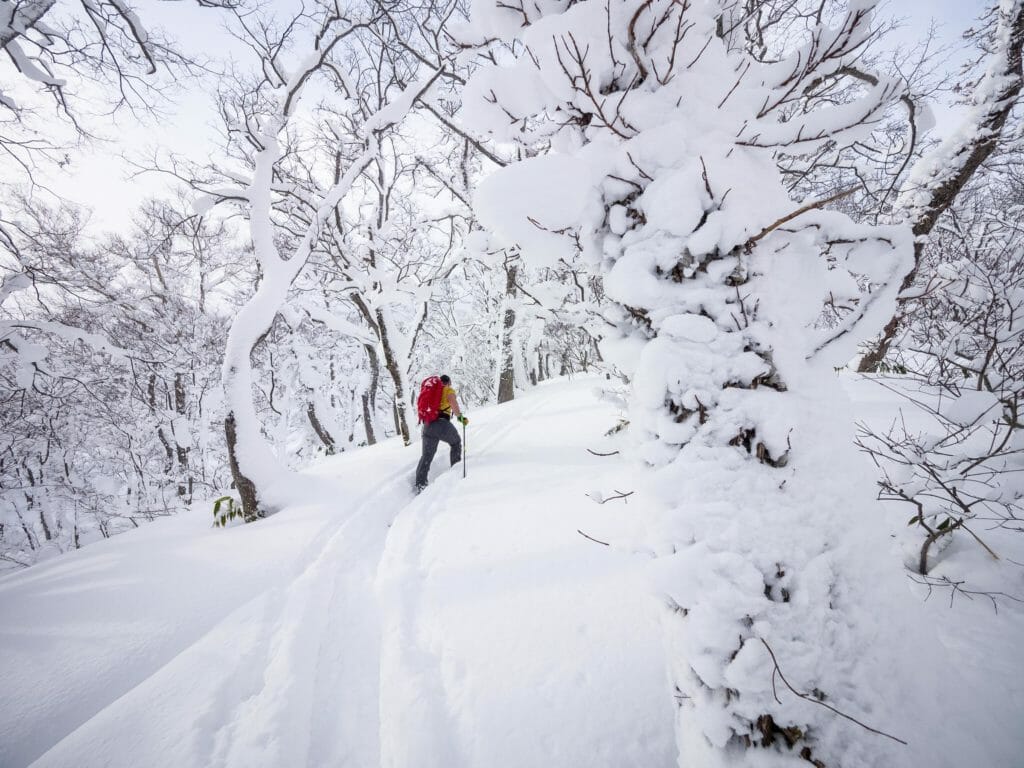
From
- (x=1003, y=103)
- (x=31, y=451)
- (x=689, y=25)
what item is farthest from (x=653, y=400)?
(x=31, y=451)

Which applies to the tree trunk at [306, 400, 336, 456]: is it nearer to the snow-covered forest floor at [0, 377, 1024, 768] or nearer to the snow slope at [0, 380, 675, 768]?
the snow slope at [0, 380, 675, 768]

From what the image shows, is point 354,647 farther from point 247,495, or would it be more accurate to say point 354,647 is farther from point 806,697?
point 247,495

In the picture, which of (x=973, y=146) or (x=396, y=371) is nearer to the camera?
(x=973, y=146)

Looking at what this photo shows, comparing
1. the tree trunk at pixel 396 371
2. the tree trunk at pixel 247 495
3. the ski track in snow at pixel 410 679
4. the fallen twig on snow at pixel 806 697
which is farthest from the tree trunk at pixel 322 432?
the fallen twig on snow at pixel 806 697

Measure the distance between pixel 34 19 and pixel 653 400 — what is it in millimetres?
7592

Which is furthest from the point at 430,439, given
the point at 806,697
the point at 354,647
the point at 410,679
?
the point at 806,697

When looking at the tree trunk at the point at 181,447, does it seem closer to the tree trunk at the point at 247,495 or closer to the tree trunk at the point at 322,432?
the tree trunk at the point at 322,432

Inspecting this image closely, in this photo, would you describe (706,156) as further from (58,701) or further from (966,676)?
(58,701)

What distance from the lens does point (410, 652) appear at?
8.27 ft

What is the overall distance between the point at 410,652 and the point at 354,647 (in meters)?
0.52

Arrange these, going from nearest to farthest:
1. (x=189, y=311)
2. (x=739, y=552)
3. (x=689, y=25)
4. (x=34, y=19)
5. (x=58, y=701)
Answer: (x=739, y=552) → (x=689, y=25) → (x=58, y=701) → (x=34, y=19) → (x=189, y=311)

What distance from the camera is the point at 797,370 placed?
58.6 inches

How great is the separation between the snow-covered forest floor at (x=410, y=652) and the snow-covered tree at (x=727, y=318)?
19 cm

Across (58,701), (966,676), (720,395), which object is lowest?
(58,701)
